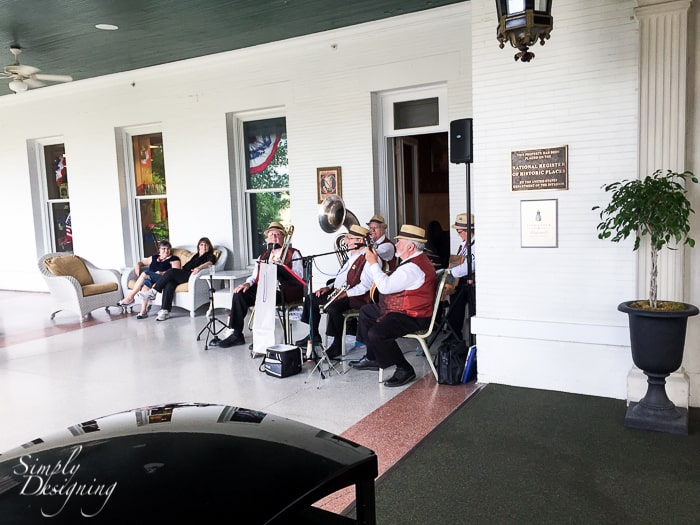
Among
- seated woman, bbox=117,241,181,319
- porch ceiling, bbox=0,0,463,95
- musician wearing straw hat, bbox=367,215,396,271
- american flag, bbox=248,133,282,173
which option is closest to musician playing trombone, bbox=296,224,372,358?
musician wearing straw hat, bbox=367,215,396,271

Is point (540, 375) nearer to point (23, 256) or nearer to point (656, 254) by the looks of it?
point (656, 254)

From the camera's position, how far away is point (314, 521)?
118cm

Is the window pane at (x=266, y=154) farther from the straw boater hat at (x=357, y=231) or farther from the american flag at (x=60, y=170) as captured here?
the american flag at (x=60, y=170)

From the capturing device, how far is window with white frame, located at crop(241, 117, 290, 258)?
314 inches

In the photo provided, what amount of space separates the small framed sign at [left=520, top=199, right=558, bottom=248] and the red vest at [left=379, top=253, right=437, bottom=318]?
741mm

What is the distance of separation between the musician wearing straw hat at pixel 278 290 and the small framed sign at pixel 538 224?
6.75ft

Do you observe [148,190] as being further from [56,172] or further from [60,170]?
[56,172]

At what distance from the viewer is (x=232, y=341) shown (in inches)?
232

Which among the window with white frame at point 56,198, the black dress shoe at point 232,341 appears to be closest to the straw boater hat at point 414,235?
the black dress shoe at point 232,341

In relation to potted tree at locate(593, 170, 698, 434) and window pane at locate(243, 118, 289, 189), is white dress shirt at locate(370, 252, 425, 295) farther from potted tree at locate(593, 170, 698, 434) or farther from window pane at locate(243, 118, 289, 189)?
window pane at locate(243, 118, 289, 189)

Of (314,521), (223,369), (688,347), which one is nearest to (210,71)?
(223,369)

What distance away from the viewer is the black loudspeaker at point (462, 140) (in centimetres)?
444

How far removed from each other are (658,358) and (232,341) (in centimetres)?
385

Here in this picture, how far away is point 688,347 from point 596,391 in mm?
646
